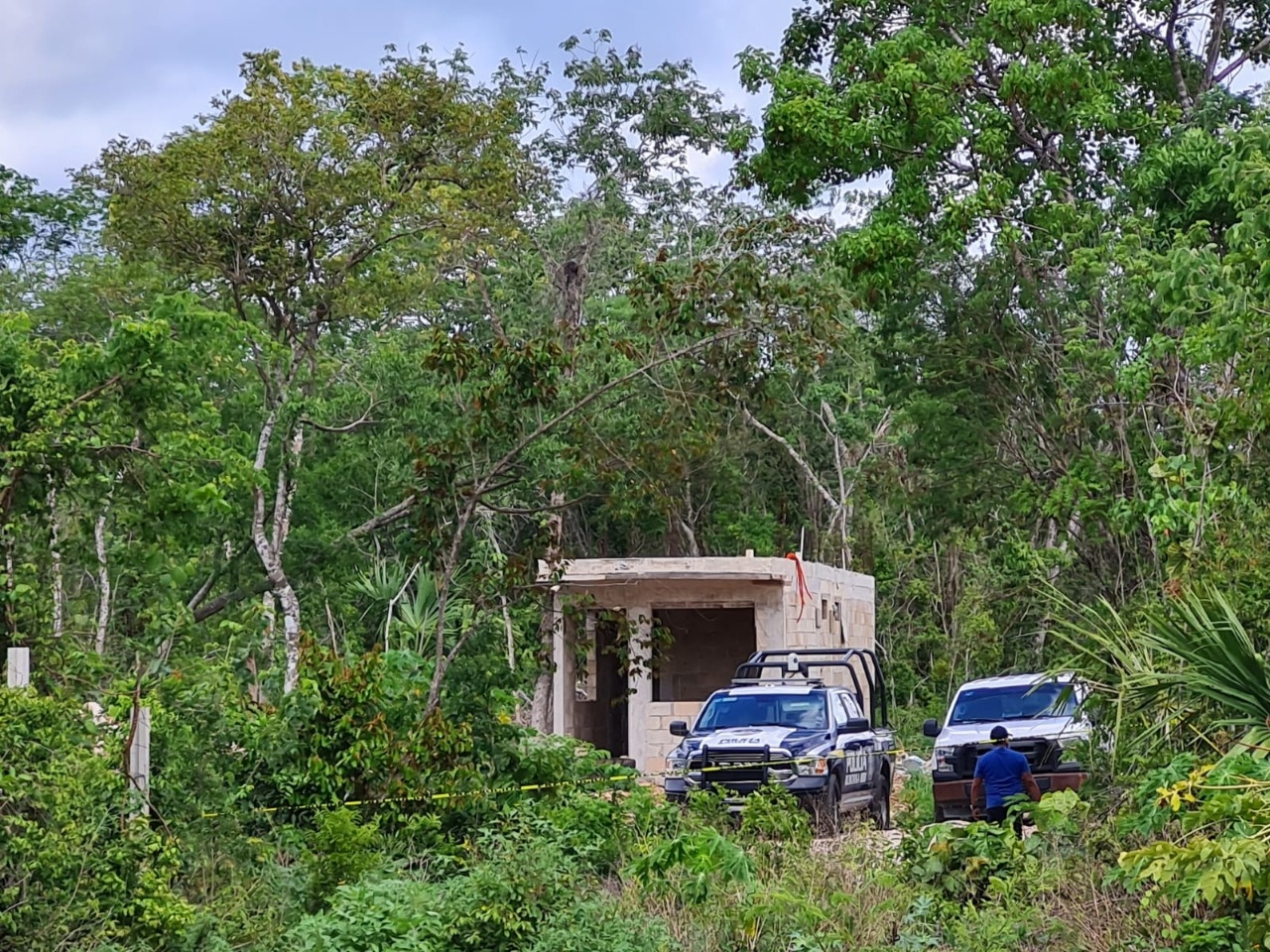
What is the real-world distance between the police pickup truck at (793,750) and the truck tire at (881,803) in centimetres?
1

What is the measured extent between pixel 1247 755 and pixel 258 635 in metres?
9.81

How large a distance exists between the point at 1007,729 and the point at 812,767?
250cm

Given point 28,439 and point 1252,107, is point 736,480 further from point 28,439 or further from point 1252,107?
point 28,439

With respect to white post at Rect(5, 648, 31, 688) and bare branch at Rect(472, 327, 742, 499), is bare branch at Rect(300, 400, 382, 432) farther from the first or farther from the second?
white post at Rect(5, 648, 31, 688)

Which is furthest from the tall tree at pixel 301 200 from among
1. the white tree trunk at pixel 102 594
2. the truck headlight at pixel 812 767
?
the truck headlight at pixel 812 767

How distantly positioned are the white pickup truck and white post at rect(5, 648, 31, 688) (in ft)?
28.7

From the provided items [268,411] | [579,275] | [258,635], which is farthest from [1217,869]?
[579,275]

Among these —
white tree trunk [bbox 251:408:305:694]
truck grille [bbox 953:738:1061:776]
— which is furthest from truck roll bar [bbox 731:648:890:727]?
white tree trunk [bbox 251:408:305:694]

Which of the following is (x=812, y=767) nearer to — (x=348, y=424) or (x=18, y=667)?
(x=18, y=667)

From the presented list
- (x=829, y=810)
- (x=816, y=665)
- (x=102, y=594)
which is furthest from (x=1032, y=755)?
(x=102, y=594)

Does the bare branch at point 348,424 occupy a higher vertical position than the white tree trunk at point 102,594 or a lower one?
higher

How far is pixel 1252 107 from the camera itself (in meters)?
20.5

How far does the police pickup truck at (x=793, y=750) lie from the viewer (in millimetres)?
16938

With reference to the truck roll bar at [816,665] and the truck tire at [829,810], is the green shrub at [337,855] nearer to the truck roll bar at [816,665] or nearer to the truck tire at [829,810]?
the truck tire at [829,810]
